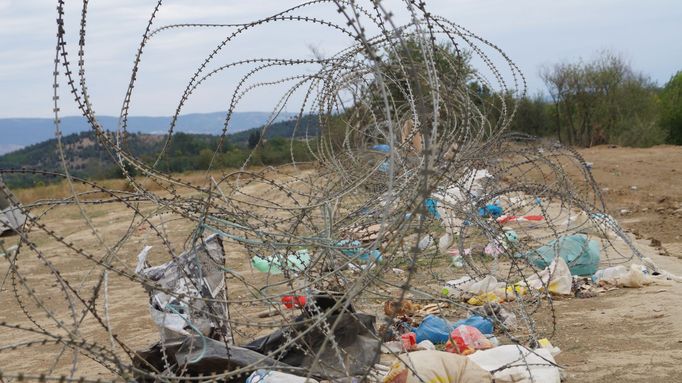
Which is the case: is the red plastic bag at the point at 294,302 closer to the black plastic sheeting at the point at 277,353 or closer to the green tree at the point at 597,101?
the black plastic sheeting at the point at 277,353

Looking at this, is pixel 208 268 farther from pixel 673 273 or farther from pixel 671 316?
pixel 673 273

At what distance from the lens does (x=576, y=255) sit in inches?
304

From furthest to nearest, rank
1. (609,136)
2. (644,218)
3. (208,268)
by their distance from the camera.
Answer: (609,136) < (644,218) < (208,268)

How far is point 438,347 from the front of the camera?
5281 millimetres

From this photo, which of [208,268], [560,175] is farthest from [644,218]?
[208,268]

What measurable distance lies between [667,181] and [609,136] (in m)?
21.0

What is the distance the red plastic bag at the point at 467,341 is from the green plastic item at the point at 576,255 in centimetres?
264

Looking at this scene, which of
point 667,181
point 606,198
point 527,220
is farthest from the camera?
point 667,181

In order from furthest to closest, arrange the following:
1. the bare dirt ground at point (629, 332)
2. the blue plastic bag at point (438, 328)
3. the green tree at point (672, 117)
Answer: the green tree at point (672, 117) → the blue plastic bag at point (438, 328) → the bare dirt ground at point (629, 332)

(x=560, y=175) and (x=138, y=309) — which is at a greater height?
(x=560, y=175)

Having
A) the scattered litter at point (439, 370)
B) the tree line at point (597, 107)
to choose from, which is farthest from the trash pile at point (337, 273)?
the tree line at point (597, 107)

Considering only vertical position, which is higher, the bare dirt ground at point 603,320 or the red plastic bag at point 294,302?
the red plastic bag at point 294,302

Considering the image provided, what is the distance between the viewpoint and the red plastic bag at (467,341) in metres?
4.92

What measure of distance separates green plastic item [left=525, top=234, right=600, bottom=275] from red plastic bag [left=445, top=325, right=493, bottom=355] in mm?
2636
